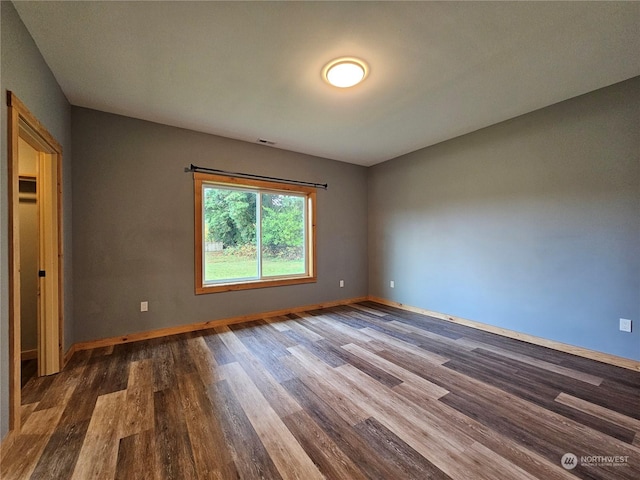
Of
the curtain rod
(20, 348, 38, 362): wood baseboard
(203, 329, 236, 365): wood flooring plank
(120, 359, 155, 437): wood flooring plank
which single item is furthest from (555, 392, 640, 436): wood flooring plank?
(20, 348, 38, 362): wood baseboard

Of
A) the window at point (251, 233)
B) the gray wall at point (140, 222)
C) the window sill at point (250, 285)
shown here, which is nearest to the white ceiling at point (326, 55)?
the gray wall at point (140, 222)

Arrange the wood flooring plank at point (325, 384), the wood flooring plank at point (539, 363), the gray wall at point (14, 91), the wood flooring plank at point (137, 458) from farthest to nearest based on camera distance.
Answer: the wood flooring plank at point (539, 363), the wood flooring plank at point (325, 384), the gray wall at point (14, 91), the wood flooring plank at point (137, 458)

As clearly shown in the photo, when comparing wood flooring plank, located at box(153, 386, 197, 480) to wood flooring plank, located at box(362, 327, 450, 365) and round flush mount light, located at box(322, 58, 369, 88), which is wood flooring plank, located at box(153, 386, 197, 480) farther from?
round flush mount light, located at box(322, 58, 369, 88)

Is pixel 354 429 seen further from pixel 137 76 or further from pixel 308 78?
pixel 137 76

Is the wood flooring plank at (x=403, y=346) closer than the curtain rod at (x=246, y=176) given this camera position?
Yes

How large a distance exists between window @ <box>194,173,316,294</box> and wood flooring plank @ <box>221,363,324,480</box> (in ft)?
5.88

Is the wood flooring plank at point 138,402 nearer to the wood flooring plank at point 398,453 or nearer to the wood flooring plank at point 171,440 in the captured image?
the wood flooring plank at point 171,440

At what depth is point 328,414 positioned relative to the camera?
171 cm

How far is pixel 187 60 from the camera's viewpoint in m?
2.04

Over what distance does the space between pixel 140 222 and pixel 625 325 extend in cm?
504

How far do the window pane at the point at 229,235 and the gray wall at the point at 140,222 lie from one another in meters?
0.24

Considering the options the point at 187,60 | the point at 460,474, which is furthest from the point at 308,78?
the point at 460,474

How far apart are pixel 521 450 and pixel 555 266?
2150 millimetres

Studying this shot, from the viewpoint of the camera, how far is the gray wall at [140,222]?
2.79 m
